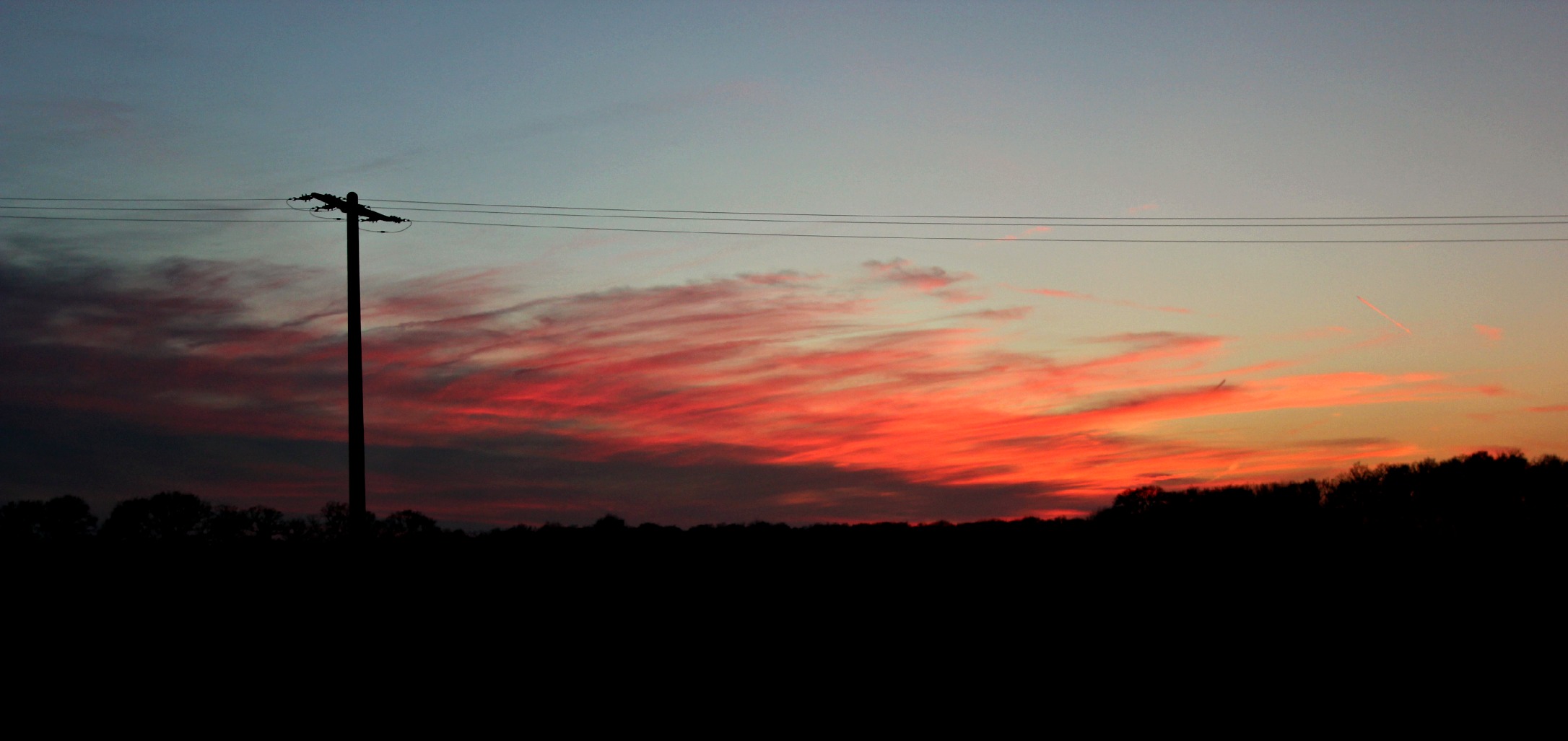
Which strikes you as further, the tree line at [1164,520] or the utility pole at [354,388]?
the tree line at [1164,520]

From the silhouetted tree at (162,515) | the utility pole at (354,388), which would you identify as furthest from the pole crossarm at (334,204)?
the silhouetted tree at (162,515)

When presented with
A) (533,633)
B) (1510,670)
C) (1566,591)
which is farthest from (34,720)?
(1566,591)

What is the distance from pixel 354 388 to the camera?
→ 26281 millimetres

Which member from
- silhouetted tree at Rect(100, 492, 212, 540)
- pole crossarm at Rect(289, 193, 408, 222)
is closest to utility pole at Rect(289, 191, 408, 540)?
pole crossarm at Rect(289, 193, 408, 222)

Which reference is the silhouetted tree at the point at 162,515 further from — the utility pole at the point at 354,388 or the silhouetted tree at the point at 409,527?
the utility pole at the point at 354,388

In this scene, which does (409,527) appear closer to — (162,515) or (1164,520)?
(162,515)

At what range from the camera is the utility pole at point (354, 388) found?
83.8ft

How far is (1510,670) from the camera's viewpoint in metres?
15.9

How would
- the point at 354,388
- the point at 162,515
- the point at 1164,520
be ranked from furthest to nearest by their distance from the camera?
the point at 162,515, the point at 1164,520, the point at 354,388

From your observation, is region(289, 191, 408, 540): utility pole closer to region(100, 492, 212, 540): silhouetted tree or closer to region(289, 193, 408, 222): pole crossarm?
region(289, 193, 408, 222): pole crossarm

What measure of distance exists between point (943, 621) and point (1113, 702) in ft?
14.7

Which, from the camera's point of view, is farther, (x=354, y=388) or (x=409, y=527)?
(x=409, y=527)

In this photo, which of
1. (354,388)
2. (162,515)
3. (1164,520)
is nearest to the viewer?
(354,388)

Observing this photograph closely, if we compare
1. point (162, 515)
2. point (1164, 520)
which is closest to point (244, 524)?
point (162, 515)
